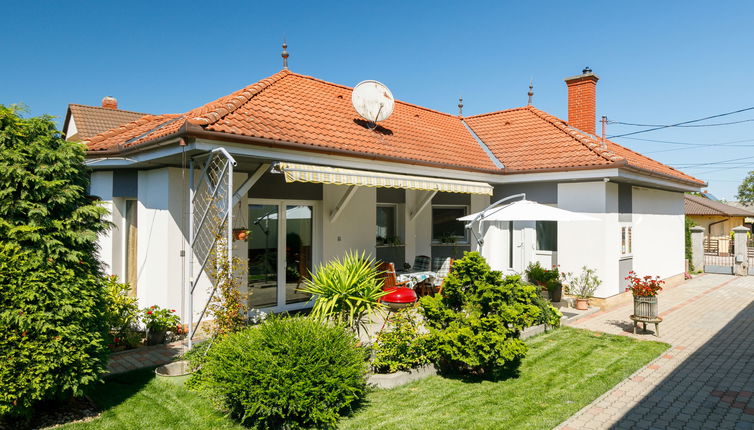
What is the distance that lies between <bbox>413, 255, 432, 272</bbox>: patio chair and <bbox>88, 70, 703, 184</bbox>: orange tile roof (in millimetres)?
4159

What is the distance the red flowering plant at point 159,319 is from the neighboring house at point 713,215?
54936 mm

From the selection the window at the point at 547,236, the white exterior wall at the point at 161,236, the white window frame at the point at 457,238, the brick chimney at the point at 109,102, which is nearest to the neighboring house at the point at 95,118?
the brick chimney at the point at 109,102

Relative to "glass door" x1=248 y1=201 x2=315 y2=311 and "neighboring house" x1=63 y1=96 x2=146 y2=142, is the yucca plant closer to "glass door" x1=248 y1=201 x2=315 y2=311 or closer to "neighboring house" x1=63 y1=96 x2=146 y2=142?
"glass door" x1=248 y1=201 x2=315 y2=311

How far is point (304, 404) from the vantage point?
22.5 ft

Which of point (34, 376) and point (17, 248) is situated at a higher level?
point (17, 248)

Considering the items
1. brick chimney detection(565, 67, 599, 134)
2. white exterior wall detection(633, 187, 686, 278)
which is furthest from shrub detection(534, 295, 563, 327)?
brick chimney detection(565, 67, 599, 134)

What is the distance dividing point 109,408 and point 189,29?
21.9m

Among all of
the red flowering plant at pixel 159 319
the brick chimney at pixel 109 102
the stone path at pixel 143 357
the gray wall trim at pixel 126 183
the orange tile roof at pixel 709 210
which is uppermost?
the brick chimney at pixel 109 102

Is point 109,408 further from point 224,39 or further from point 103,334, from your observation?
point 224,39

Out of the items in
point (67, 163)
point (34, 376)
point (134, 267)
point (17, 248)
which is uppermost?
point (67, 163)

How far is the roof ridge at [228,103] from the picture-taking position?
1094 centimetres

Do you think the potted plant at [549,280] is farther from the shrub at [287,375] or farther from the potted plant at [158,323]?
the potted plant at [158,323]

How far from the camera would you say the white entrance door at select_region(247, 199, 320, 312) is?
14289mm

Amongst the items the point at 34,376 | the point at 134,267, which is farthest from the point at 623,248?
the point at 34,376
